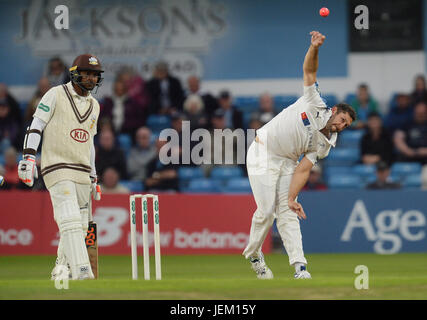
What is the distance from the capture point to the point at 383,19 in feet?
58.0

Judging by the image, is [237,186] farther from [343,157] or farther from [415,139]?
[415,139]

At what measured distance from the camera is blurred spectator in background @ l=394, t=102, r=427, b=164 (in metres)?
15.5

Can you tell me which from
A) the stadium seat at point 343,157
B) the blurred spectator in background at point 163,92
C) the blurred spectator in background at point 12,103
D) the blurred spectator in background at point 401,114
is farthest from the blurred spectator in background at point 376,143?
the blurred spectator in background at point 12,103

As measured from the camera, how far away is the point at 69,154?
7.73 meters

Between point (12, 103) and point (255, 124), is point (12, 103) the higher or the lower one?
the higher one

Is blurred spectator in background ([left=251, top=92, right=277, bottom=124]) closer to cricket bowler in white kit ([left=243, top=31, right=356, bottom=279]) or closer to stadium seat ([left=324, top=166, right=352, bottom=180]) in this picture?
stadium seat ([left=324, top=166, right=352, bottom=180])

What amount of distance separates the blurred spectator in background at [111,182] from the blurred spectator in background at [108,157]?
42 cm

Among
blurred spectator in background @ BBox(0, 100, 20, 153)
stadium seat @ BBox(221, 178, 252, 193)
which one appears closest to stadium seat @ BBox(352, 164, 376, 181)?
stadium seat @ BBox(221, 178, 252, 193)

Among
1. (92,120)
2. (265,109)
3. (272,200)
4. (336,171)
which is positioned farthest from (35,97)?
(272,200)

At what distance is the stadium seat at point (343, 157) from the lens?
626 inches

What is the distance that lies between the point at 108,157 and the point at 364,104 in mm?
5263

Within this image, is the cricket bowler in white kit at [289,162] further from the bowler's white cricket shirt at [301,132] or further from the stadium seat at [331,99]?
the stadium seat at [331,99]

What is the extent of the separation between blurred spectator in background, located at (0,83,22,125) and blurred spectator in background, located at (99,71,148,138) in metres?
1.58
